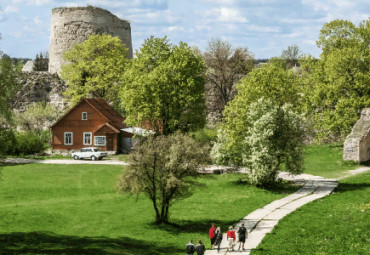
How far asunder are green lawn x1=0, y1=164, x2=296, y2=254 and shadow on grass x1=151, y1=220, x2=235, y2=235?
0.06 metres

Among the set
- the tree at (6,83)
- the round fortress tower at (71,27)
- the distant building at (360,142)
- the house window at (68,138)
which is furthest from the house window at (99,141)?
the tree at (6,83)

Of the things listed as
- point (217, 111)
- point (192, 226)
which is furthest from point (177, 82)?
point (217, 111)

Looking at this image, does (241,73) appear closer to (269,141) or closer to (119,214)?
(269,141)

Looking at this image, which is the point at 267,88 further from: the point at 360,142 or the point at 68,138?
the point at 68,138

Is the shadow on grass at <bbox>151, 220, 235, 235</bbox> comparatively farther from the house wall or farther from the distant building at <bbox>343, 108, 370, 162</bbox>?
the house wall

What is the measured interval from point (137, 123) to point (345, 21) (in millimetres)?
27684

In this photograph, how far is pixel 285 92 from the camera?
1923 inches

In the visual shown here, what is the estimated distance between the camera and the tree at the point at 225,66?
82750 mm

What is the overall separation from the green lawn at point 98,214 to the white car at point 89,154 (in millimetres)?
A: 10064

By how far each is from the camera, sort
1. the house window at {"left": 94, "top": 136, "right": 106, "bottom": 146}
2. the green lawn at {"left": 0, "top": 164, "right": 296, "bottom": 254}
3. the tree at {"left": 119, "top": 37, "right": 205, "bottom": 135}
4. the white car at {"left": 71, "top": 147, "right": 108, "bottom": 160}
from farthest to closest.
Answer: the house window at {"left": 94, "top": 136, "right": 106, "bottom": 146} → the white car at {"left": 71, "top": 147, "right": 108, "bottom": 160} → the tree at {"left": 119, "top": 37, "right": 205, "bottom": 135} → the green lawn at {"left": 0, "top": 164, "right": 296, "bottom": 254}

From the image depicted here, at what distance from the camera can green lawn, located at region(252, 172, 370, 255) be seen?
29000 millimetres

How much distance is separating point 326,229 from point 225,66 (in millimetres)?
52961

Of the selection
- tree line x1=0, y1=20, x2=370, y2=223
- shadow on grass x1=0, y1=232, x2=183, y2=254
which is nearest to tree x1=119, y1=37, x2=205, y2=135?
tree line x1=0, y1=20, x2=370, y2=223

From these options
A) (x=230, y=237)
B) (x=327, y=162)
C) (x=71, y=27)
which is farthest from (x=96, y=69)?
(x=230, y=237)
